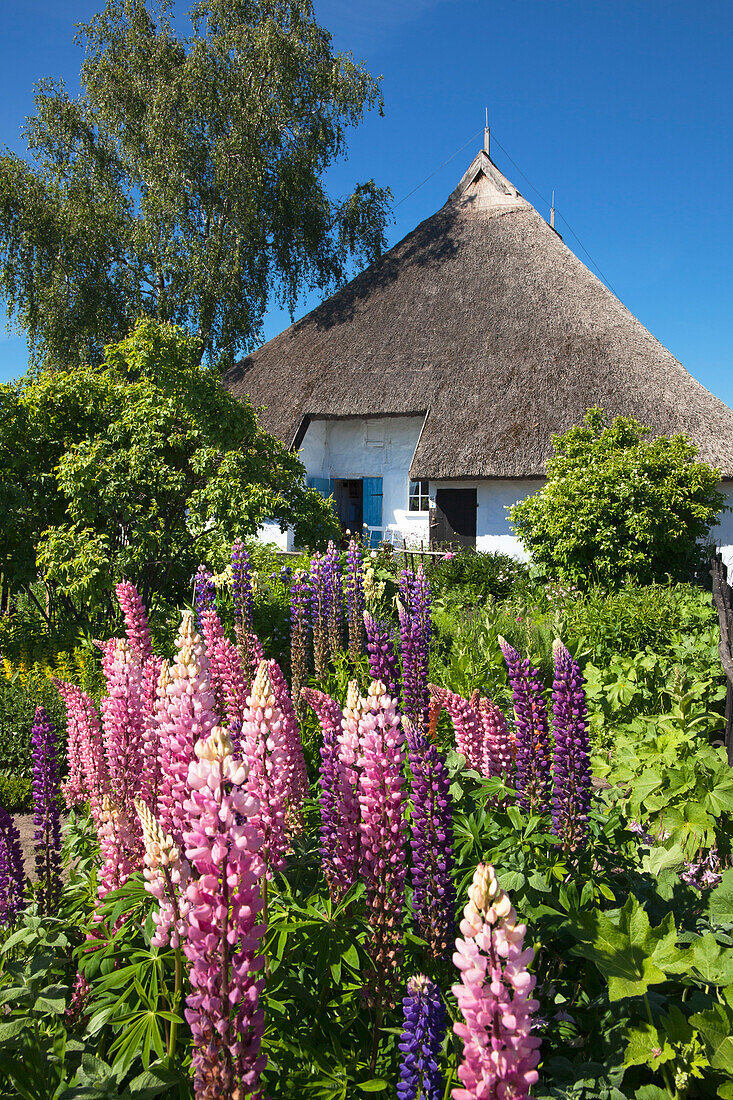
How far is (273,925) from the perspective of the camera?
1.80 meters

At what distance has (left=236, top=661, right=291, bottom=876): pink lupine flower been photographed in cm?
175

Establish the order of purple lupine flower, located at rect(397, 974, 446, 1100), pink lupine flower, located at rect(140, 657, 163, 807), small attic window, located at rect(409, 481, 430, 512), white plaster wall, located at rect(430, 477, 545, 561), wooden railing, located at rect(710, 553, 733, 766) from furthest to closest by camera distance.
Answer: small attic window, located at rect(409, 481, 430, 512)
white plaster wall, located at rect(430, 477, 545, 561)
wooden railing, located at rect(710, 553, 733, 766)
pink lupine flower, located at rect(140, 657, 163, 807)
purple lupine flower, located at rect(397, 974, 446, 1100)

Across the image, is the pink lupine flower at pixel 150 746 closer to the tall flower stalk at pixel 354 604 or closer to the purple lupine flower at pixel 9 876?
the purple lupine flower at pixel 9 876

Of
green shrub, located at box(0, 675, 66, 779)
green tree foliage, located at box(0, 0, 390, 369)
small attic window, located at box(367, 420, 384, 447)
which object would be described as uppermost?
green tree foliage, located at box(0, 0, 390, 369)

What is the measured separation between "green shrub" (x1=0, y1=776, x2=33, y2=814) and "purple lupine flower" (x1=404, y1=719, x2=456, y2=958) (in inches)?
174

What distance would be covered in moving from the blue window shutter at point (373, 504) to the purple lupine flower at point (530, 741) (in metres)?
15.6

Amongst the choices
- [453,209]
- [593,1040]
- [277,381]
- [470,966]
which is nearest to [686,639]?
[593,1040]

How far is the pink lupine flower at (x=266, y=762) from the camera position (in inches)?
68.8

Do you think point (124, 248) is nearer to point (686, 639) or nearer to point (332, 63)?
point (332, 63)

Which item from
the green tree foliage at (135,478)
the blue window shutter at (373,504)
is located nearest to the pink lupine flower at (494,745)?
the green tree foliage at (135,478)

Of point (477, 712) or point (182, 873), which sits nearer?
point (182, 873)

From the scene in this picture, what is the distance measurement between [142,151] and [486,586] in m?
17.9

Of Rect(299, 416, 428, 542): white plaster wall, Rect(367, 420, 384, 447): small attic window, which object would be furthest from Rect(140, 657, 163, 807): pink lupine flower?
Rect(367, 420, 384, 447): small attic window

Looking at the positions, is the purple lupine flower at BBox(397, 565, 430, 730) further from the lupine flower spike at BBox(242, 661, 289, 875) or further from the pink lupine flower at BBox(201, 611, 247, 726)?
the lupine flower spike at BBox(242, 661, 289, 875)
